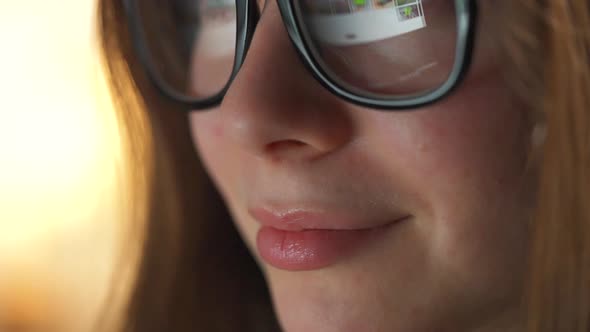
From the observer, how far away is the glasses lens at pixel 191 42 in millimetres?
708

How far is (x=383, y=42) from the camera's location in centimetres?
57

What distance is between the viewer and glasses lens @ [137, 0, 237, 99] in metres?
0.71

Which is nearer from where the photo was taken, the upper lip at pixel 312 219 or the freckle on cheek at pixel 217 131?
the upper lip at pixel 312 219

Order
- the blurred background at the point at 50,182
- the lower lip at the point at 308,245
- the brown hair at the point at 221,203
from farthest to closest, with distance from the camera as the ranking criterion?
the blurred background at the point at 50,182, the lower lip at the point at 308,245, the brown hair at the point at 221,203

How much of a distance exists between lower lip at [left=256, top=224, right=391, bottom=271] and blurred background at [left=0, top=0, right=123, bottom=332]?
1036mm

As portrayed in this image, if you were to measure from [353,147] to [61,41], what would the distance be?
127 centimetres

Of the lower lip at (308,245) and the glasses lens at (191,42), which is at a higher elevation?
the glasses lens at (191,42)

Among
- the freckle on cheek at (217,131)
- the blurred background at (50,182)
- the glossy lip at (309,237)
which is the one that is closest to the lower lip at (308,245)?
the glossy lip at (309,237)

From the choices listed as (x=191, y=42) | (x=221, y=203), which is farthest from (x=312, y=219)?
Answer: (x=221, y=203)

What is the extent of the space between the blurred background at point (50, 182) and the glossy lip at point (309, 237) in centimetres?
104

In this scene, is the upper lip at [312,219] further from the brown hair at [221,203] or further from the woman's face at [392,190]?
the brown hair at [221,203]

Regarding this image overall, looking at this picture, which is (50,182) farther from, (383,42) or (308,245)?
(383,42)

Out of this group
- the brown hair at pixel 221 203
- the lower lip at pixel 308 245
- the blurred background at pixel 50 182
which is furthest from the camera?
the blurred background at pixel 50 182

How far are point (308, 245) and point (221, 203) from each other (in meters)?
0.38
